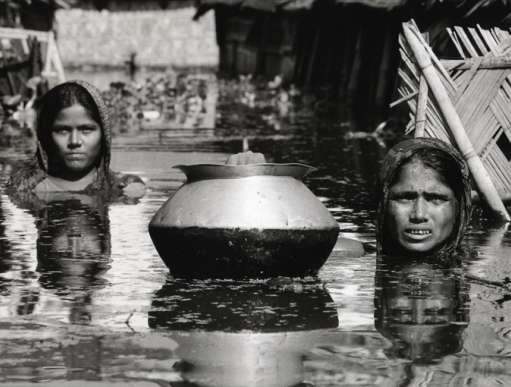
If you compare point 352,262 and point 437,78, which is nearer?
point 352,262

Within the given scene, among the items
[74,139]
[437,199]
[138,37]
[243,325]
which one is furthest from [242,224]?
[138,37]

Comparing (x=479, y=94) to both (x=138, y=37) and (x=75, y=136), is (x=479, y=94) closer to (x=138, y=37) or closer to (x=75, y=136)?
(x=75, y=136)

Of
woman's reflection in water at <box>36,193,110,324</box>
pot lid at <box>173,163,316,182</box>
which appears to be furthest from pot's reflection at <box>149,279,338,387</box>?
pot lid at <box>173,163,316,182</box>

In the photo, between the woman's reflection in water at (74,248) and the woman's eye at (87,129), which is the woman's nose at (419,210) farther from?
the woman's eye at (87,129)

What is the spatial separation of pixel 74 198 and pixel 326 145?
21.8ft

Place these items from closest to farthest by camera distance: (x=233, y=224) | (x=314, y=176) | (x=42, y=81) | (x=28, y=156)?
1. (x=233, y=224)
2. (x=314, y=176)
3. (x=28, y=156)
4. (x=42, y=81)

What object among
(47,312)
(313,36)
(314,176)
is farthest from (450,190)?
(313,36)

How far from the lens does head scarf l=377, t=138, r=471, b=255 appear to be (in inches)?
351

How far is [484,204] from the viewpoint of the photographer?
1105 cm

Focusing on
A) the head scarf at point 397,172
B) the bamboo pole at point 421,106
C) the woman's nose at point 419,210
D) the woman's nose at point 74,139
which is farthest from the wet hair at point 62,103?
the woman's nose at point 419,210

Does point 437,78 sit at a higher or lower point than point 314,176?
higher

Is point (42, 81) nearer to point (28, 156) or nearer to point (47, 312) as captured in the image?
point (28, 156)

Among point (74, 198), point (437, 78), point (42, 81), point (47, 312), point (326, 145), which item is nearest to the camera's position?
point (47, 312)

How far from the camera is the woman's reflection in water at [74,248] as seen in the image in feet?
25.4
